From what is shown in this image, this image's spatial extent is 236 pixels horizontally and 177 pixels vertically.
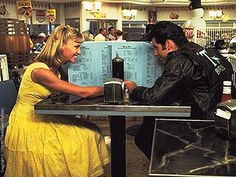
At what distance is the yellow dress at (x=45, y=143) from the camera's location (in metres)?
2.19

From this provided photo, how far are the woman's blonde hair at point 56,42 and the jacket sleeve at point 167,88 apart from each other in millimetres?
685

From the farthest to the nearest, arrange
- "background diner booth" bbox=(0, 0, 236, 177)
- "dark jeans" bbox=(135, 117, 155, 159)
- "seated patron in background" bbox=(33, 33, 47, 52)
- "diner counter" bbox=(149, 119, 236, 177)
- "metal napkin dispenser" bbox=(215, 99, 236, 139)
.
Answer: "seated patron in background" bbox=(33, 33, 47, 52), "dark jeans" bbox=(135, 117, 155, 159), "metal napkin dispenser" bbox=(215, 99, 236, 139), "background diner booth" bbox=(0, 0, 236, 177), "diner counter" bbox=(149, 119, 236, 177)

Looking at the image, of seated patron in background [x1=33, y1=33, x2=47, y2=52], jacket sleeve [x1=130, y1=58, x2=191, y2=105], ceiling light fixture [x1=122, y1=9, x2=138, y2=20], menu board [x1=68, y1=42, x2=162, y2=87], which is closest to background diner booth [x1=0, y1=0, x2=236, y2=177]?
menu board [x1=68, y1=42, x2=162, y2=87]

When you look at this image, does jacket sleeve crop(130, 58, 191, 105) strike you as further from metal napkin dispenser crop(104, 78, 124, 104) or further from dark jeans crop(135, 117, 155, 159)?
dark jeans crop(135, 117, 155, 159)

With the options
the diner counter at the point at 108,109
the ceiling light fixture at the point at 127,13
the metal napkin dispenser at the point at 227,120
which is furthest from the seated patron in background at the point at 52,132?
the ceiling light fixture at the point at 127,13

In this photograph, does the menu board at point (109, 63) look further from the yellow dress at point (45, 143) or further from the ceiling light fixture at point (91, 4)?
the ceiling light fixture at point (91, 4)

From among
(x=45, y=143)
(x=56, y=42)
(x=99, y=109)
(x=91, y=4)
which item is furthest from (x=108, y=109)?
(x=91, y=4)

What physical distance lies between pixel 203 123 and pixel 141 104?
0.45 metres

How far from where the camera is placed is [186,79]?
7.01 feet

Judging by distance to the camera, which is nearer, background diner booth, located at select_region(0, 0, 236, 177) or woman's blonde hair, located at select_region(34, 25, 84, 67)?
background diner booth, located at select_region(0, 0, 236, 177)

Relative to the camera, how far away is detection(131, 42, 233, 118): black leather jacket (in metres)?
2.12

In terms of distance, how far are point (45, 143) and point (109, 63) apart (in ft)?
2.44

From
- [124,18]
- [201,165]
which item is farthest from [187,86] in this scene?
[124,18]

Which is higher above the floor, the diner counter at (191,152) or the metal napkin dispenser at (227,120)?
the metal napkin dispenser at (227,120)
